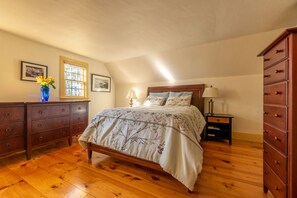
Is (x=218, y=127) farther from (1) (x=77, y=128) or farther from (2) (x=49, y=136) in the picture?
(2) (x=49, y=136)

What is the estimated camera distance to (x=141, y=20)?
6.97 ft

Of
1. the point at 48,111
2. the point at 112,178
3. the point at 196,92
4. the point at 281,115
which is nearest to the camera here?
the point at 281,115

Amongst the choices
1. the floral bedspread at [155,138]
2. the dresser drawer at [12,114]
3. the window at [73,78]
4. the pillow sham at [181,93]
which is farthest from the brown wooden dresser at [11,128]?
the pillow sham at [181,93]

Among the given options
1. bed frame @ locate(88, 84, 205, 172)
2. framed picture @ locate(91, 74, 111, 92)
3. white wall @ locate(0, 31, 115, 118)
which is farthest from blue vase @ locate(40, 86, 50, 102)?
framed picture @ locate(91, 74, 111, 92)

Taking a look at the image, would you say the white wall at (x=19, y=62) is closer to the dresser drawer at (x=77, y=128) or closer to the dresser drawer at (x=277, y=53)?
the dresser drawer at (x=77, y=128)

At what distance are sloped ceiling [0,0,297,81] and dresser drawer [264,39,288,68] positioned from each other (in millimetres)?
867

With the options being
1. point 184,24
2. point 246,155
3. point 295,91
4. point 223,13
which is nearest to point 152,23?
point 184,24

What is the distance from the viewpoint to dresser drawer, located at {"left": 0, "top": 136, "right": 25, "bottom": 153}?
2020mm

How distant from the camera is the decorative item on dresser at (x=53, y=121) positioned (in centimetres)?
230

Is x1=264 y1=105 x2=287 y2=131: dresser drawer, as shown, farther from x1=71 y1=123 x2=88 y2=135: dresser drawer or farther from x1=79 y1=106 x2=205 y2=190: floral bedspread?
x1=71 y1=123 x2=88 y2=135: dresser drawer

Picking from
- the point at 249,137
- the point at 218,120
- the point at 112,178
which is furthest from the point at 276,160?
the point at 249,137

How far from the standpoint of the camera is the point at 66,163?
2.11m

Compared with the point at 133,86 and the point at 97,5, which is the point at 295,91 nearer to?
the point at 97,5

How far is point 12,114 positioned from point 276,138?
3.20m
